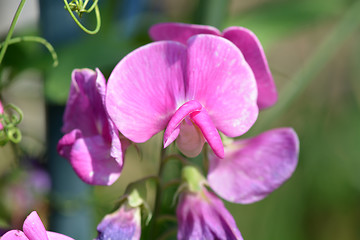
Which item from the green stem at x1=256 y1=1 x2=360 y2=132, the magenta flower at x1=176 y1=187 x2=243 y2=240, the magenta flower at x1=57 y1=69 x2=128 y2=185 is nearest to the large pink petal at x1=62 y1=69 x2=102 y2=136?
the magenta flower at x1=57 y1=69 x2=128 y2=185

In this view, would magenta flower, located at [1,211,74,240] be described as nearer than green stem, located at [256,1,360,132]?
→ Yes

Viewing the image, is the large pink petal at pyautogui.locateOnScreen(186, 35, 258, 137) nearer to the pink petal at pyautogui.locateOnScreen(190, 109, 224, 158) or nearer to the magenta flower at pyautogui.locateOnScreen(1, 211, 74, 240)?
the pink petal at pyautogui.locateOnScreen(190, 109, 224, 158)

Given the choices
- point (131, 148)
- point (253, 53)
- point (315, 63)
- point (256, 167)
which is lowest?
point (131, 148)

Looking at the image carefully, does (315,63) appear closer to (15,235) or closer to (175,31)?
(175,31)

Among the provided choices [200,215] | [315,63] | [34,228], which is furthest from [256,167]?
[315,63]

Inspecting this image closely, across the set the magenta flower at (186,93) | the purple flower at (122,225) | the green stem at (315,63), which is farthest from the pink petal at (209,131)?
the green stem at (315,63)

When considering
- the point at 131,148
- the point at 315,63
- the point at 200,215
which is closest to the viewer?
the point at 200,215

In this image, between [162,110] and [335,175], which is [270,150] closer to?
[162,110]
